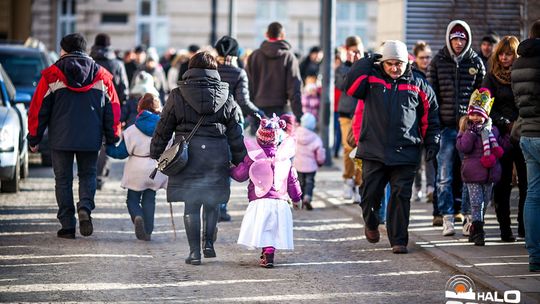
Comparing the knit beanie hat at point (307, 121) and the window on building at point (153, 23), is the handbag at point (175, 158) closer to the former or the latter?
the knit beanie hat at point (307, 121)

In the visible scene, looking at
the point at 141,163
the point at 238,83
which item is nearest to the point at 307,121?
the point at 238,83

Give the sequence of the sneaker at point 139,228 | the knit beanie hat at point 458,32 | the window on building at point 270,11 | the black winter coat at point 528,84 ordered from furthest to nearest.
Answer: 1. the window on building at point 270,11
2. the knit beanie hat at point 458,32
3. the sneaker at point 139,228
4. the black winter coat at point 528,84

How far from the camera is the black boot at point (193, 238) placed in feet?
38.4

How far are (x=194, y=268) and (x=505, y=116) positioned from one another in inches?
143

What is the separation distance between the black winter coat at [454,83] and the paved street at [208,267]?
1.22 meters

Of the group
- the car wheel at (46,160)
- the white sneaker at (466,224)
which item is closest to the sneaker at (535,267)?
the white sneaker at (466,224)

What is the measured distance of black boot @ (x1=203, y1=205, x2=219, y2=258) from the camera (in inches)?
472

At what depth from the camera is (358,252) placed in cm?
1276

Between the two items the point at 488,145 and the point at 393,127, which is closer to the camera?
the point at 393,127

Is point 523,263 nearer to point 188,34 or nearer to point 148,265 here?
point 148,265

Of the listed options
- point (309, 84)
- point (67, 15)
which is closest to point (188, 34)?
point (67, 15)

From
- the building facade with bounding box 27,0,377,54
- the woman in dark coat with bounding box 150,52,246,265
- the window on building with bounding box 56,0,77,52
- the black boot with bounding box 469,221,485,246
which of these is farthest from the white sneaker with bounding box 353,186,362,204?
the window on building with bounding box 56,0,77,52

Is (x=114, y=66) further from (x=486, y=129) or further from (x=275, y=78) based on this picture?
(x=486, y=129)

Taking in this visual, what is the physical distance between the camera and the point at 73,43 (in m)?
13.6
